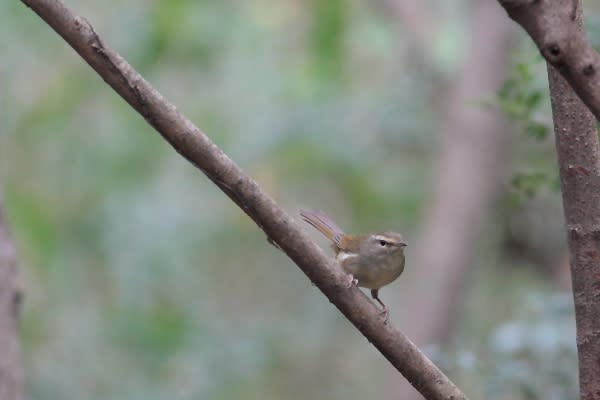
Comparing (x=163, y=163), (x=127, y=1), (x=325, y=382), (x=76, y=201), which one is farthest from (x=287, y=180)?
(x=325, y=382)

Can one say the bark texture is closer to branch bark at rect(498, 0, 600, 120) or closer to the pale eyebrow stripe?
branch bark at rect(498, 0, 600, 120)

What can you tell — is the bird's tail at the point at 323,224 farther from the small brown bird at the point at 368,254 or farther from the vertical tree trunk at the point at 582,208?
the vertical tree trunk at the point at 582,208

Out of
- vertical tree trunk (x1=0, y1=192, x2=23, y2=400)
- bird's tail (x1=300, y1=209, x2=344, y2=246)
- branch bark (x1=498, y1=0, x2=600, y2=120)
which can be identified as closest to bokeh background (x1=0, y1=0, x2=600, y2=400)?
vertical tree trunk (x1=0, y1=192, x2=23, y2=400)

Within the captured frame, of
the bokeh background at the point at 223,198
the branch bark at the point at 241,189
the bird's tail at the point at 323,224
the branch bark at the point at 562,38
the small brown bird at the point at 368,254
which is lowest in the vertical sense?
the branch bark at the point at 241,189

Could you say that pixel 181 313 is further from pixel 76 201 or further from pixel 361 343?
pixel 361 343

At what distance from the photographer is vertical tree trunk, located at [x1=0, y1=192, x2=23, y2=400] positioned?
3105 millimetres

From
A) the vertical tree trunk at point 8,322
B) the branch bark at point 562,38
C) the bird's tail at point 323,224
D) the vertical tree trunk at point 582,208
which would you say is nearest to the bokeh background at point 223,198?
the vertical tree trunk at point 8,322

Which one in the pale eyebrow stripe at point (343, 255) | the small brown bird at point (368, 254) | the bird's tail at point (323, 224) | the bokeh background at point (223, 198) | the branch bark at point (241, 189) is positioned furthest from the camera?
the bokeh background at point (223, 198)

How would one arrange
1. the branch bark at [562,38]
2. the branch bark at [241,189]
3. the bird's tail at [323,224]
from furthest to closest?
the bird's tail at [323,224] < the branch bark at [241,189] < the branch bark at [562,38]

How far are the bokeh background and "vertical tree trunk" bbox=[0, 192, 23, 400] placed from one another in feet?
6.14

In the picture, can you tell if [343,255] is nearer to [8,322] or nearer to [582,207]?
[8,322]

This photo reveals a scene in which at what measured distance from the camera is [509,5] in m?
1.36

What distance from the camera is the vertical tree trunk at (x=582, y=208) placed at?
169 centimetres

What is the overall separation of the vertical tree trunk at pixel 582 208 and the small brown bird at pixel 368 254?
2.75 ft
